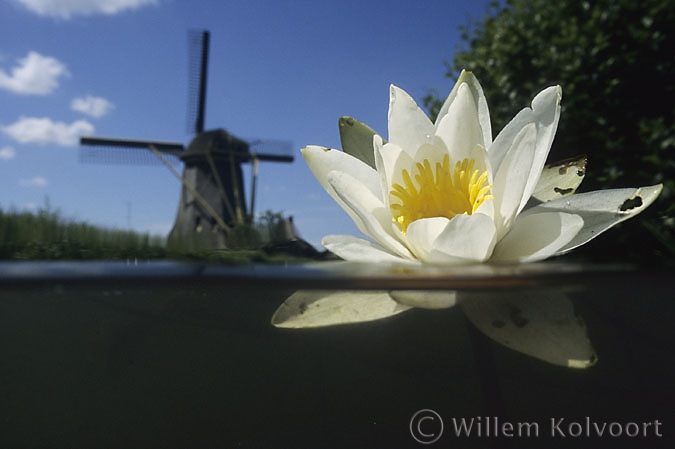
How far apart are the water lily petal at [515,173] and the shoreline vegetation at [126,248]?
0.47ft

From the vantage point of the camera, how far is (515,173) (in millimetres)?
257

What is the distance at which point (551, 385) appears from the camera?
0.98 ft

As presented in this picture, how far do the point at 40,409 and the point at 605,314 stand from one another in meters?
0.43

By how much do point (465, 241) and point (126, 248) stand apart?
433mm

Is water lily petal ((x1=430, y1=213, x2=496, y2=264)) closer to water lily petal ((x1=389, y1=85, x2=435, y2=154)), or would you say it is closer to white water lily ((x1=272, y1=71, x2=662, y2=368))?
white water lily ((x1=272, y1=71, x2=662, y2=368))

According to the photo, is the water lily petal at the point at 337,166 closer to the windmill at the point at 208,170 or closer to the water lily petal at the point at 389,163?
the water lily petal at the point at 389,163

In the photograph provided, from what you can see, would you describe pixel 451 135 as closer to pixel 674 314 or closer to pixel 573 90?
pixel 674 314

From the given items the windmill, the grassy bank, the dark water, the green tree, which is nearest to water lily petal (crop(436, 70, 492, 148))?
the dark water

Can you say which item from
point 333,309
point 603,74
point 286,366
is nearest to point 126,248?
point 286,366

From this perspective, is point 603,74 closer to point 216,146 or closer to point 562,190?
point 562,190

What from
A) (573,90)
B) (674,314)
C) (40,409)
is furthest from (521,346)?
(573,90)

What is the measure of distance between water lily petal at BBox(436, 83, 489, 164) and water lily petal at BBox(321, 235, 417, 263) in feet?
0.29

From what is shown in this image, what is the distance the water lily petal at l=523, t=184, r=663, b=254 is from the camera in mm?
248

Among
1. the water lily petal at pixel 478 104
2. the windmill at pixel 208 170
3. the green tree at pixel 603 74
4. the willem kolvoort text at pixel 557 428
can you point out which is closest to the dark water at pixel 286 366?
the willem kolvoort text at pixel 557 428
